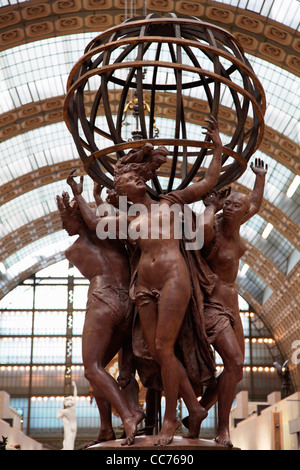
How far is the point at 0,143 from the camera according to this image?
102ft

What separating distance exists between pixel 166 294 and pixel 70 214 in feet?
4.82

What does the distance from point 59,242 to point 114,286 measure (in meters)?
39.6

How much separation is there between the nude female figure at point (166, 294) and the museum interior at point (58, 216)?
6962 millimetres

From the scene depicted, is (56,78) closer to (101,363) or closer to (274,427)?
(274,427)

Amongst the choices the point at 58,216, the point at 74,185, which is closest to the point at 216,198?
the point at 74,185

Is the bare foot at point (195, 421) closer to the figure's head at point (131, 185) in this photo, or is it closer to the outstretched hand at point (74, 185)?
the figure's head at point (131, 185)

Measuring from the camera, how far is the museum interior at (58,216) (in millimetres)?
23422

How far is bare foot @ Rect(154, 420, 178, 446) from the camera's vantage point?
5.59 metres

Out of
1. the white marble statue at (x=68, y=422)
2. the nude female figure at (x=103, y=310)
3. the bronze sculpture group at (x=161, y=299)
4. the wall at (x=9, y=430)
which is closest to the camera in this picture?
the bronze sculpture group at (x=161, y=299)

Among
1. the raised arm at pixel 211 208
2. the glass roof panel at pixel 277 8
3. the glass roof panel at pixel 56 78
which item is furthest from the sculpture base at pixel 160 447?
the glass roof panel at pixel 56 78

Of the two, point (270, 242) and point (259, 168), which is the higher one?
point (270, 242)

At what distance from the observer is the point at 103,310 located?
636 centimetres

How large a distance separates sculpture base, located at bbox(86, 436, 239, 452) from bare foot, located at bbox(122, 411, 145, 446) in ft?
0.15
